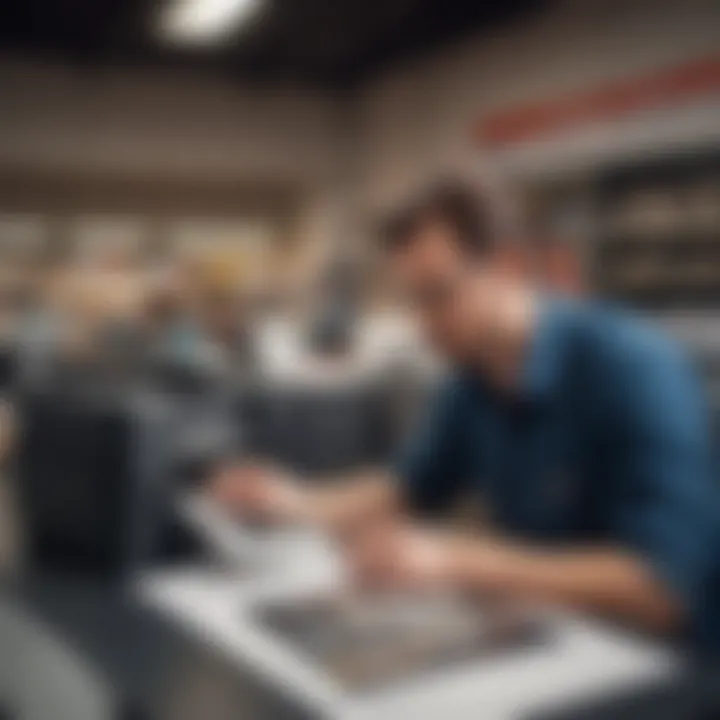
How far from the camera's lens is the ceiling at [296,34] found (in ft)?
1.66

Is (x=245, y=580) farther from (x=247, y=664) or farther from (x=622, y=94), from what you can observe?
(x=622, y=94)

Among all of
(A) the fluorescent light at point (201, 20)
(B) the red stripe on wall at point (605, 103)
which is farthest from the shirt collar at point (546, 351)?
(A) the fluorescent light at point (201, 20)

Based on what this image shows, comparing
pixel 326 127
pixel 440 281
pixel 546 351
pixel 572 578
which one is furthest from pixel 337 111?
pixel 572 578

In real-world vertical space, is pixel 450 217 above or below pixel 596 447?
above

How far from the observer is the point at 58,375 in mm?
560

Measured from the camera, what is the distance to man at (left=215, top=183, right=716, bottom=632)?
60cm

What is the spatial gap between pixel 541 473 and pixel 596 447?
→ 0.16 feet

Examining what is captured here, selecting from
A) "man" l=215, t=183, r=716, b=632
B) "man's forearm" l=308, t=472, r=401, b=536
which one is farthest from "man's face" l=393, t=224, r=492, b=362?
"man's forearm" l=308, t=472, r=401, b=536

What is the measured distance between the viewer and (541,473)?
2.30ft

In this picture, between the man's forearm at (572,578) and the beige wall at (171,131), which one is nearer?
the beige wall at (171,131)

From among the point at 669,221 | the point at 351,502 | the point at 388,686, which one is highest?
the point at 669,221

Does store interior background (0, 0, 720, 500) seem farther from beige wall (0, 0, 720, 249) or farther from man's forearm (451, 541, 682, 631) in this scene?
man's forearm (451, 541, 682, 631)

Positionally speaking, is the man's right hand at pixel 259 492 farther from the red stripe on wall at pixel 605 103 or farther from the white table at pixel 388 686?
the red stripe on wall at pixel 605 103

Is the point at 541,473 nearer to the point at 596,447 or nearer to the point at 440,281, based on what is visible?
the point at 596,447
